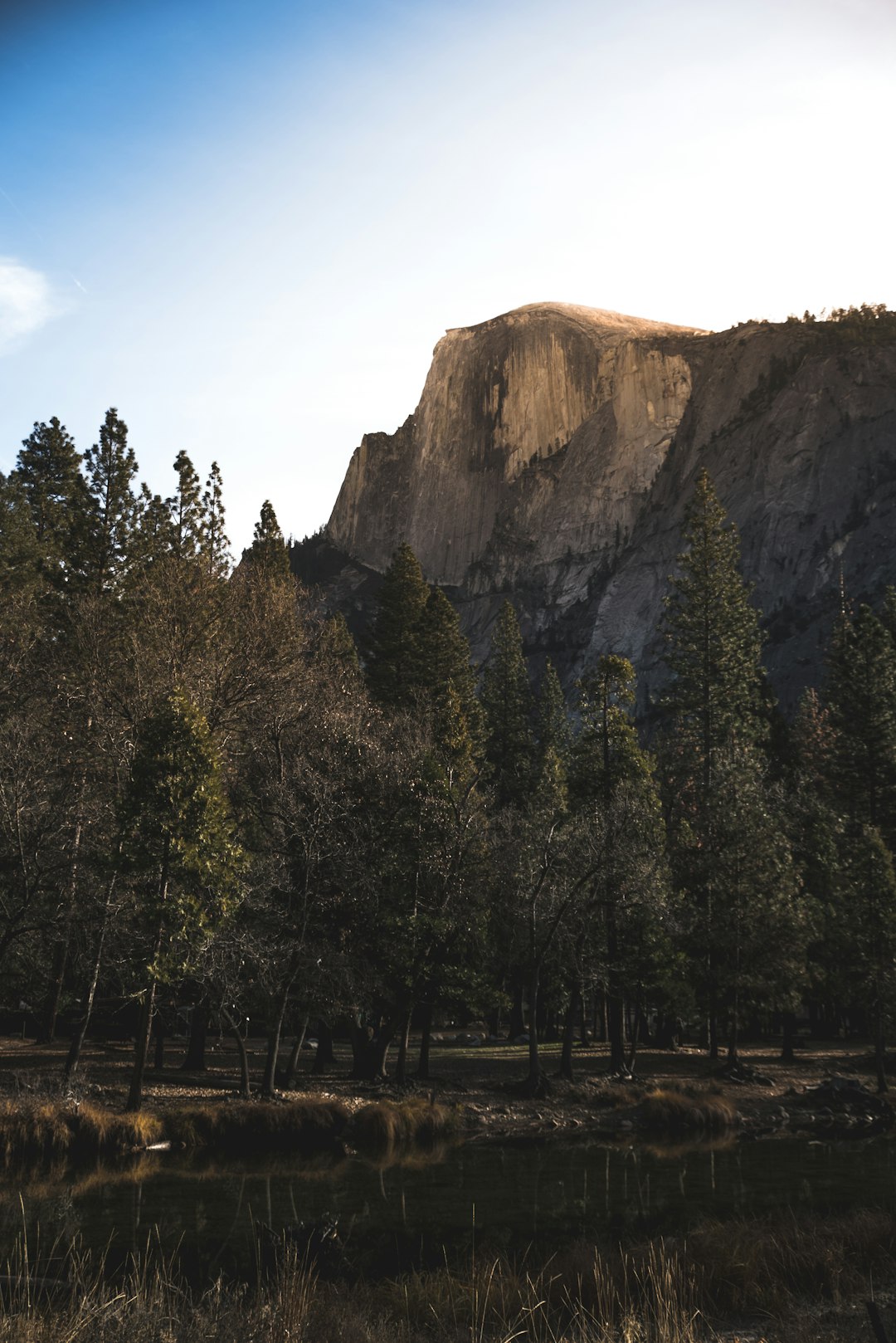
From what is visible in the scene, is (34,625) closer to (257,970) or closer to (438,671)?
(257,970)

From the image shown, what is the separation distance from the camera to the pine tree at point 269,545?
51969mm

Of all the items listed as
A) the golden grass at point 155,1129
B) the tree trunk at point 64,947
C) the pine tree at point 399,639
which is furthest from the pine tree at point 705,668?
the tree trunk at point 64,947

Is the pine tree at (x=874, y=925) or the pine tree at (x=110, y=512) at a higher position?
the pine tree at (x=110, y=512)

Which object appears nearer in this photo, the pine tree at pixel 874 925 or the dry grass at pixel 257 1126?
the dry grass at pixel 257 1126

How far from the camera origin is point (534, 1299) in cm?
1169

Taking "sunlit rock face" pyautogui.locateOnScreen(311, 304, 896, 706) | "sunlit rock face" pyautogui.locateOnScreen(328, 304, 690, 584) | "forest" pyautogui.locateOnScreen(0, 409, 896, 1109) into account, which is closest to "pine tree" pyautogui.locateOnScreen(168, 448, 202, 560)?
"forest" pyautogui.locateOnScreen(0, 409, 896, 1109)

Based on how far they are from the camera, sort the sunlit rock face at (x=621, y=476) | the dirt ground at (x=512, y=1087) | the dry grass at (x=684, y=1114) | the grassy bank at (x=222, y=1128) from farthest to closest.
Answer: the sunlit rock face at (x=621, y=476), the dry grass at (x=684, y=1114), the dirt ground at (x=512, y=1087), the grassy bank at (x=222, y=1128)

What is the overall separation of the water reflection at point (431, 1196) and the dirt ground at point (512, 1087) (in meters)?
4.10

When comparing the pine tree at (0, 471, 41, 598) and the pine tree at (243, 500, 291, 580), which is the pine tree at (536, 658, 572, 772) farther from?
the pine tree at (0, 471, 41, 598)

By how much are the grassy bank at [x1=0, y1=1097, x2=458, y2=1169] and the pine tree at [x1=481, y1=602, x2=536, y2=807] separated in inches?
1281

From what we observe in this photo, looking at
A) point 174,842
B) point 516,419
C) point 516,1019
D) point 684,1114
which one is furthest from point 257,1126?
point 516,419

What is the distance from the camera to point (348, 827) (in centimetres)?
3098

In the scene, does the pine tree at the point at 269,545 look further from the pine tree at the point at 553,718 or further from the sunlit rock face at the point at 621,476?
the sunlit rock face at the point at 621,476

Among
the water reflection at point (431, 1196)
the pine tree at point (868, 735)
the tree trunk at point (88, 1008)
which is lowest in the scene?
the water reflection at point (431, 1196)
